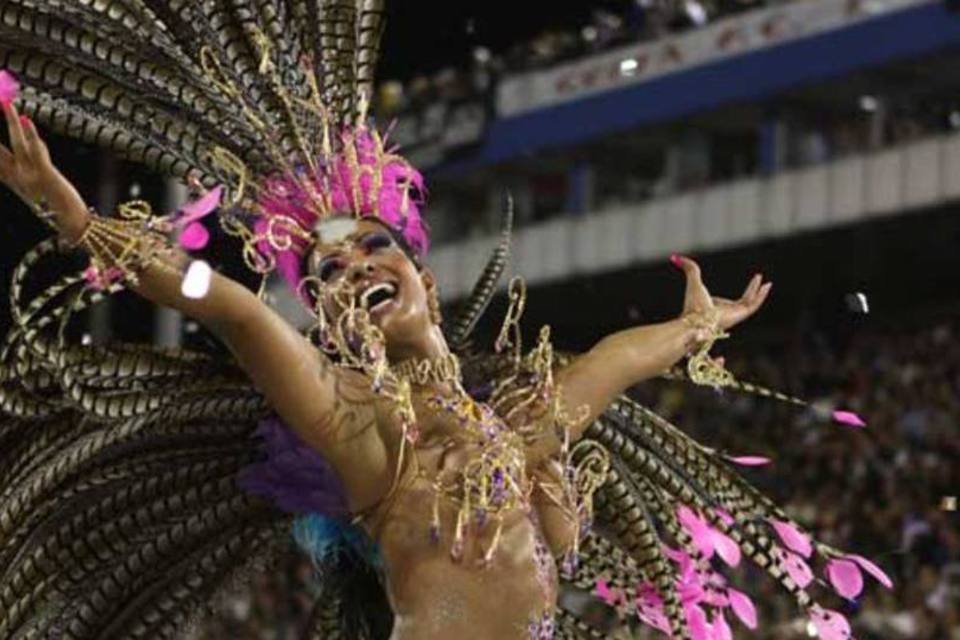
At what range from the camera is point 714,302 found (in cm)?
386

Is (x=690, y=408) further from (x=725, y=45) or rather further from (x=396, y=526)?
(x=396, y=526)

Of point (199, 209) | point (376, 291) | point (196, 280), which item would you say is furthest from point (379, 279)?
point (196, 280)

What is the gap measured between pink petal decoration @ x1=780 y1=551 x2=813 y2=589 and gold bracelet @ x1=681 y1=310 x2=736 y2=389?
0.31 m

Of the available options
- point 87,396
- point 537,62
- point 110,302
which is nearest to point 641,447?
point 87,396

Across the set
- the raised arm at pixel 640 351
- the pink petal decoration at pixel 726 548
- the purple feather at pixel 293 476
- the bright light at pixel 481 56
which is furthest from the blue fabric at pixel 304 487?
the bright light at pixel 481 56

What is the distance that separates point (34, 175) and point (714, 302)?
4.16ft

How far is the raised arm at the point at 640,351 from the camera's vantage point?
3646 mm

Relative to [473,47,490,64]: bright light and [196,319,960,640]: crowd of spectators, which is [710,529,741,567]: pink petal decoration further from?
[473,47,490,64]: bright light

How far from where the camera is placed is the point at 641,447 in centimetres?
393

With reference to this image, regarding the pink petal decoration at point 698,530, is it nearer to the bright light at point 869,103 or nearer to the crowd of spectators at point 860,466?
the crowd of spectators at point 860,466

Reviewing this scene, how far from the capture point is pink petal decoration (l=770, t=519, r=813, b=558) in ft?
12.7

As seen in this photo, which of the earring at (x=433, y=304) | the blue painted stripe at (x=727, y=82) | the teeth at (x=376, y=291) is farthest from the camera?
the blue painted stripe at (x=727, y=82)

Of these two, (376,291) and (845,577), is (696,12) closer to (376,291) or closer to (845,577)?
(845,577)

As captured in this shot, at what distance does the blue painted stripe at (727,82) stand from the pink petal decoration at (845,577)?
1001 centimetres
